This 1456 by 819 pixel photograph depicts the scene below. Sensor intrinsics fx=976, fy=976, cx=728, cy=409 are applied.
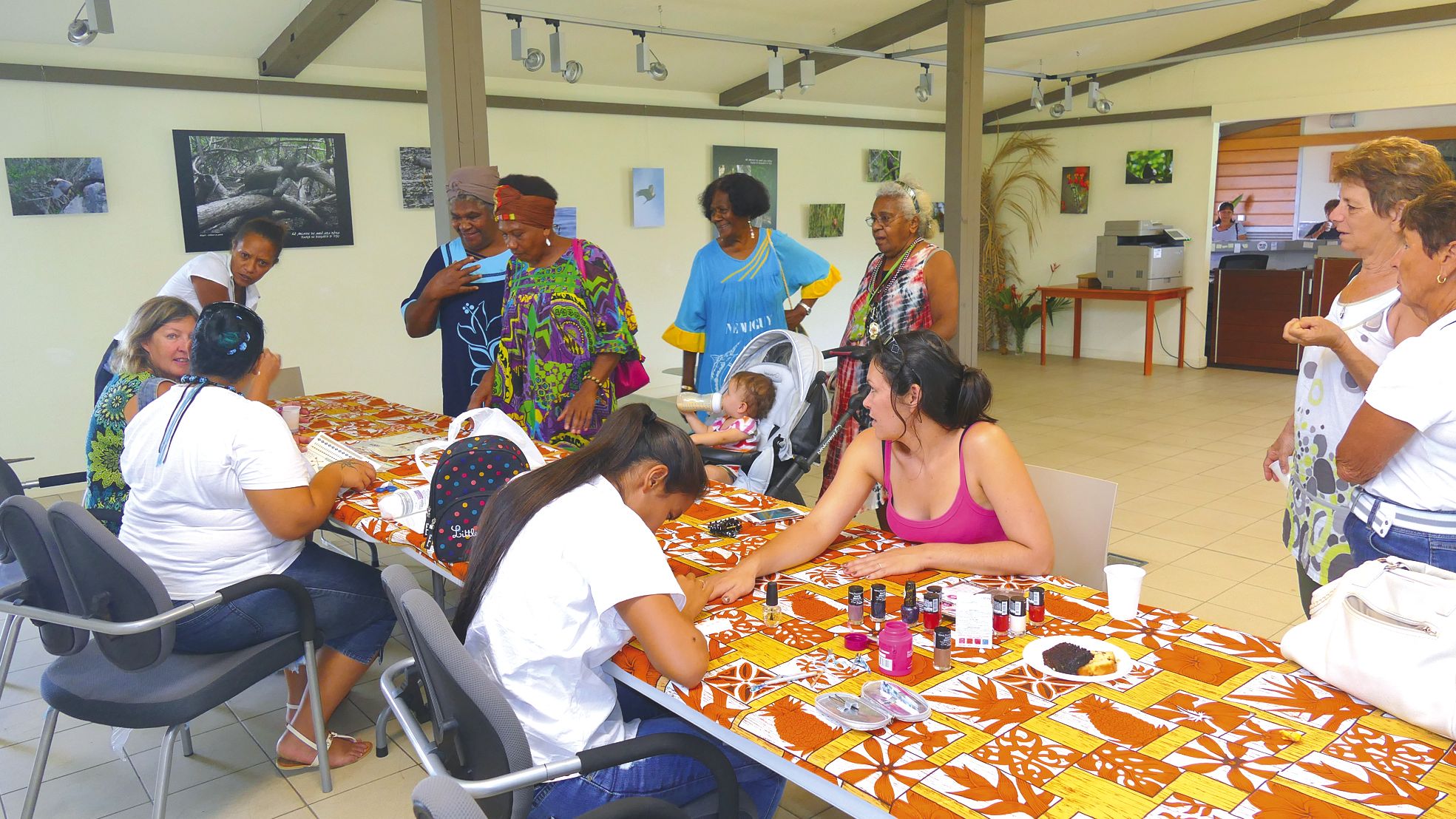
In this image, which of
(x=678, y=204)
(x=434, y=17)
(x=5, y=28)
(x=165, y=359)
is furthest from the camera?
(x=678, y=204)

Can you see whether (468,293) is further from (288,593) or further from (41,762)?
(41,762)

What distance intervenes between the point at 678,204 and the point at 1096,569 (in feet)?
25.2

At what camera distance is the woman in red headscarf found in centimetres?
345

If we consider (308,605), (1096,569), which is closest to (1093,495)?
(1096,569)

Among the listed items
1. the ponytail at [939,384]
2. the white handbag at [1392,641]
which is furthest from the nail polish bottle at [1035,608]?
the ponytail at [939,384]

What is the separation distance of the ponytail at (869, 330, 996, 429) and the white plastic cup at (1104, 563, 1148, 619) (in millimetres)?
575

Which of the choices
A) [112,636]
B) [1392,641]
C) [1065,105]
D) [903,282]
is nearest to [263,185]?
[903,282]

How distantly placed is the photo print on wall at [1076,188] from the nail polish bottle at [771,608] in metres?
10.6

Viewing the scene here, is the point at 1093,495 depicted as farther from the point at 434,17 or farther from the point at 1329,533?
the point at 434,17

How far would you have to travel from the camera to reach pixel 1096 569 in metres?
2.54

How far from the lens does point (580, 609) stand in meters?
1.73

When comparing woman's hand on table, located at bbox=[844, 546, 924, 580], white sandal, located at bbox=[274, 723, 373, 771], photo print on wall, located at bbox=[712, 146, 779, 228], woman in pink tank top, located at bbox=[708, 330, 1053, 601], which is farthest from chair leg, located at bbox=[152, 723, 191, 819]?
photo print on wall, located at bbox=[712, 146, 779, 228]

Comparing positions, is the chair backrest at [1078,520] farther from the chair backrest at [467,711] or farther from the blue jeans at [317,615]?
the blue jeans at [317,615]

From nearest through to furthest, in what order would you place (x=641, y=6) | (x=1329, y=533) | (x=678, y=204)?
(x=1329, y=533) < (x=641, y=6) < (x=678, y=204)
